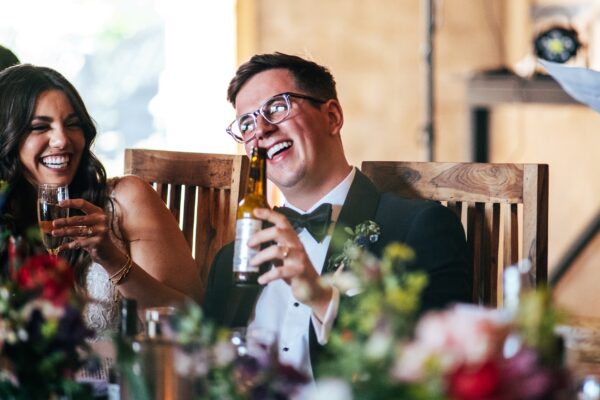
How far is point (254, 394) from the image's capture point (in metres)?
1.06

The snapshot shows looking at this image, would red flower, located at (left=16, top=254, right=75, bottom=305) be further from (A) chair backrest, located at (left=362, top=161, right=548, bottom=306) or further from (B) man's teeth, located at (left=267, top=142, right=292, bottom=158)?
(A) chair backrest, located at (left=362, top=161, right=548, bottom=306)

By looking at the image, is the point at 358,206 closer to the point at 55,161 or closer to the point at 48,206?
the point at 48,206

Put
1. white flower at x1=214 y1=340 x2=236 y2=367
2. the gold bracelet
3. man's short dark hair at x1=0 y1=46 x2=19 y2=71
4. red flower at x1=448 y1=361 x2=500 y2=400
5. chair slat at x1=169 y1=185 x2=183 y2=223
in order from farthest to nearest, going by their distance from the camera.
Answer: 1. man's short dark hair at x1=0 y1=46 x2=19 y2=71
2. chair slat at x1=169 y1=185 x2=183 y2=223
3. the gold bracelet
4. white flower at x1=214 y1=340 x2=236 y2=367
5. red flower at x1=448 y1=361 x2=500 y2=400

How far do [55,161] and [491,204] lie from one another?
112 cm

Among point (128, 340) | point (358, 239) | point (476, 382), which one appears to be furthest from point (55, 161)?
point (476, 382)

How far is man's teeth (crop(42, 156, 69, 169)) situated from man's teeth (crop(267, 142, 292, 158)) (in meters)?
0.60

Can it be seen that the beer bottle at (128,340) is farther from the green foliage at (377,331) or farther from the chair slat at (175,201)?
the chair slat at (175,201)

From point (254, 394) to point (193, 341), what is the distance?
9 cm

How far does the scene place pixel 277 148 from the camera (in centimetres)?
226

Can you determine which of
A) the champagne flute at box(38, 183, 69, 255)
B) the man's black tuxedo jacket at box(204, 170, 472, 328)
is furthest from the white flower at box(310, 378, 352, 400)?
the champagne flute at box(38, 183, 69, 255)

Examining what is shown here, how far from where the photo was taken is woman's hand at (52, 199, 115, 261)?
2.04 meters

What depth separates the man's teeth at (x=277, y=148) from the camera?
7.39 ft

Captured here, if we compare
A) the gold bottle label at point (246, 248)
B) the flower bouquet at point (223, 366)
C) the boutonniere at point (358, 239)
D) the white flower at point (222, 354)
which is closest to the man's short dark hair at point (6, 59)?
the boutonniere at point (358, 239)

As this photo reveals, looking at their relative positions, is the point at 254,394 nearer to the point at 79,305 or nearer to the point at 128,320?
the point at 79,305
